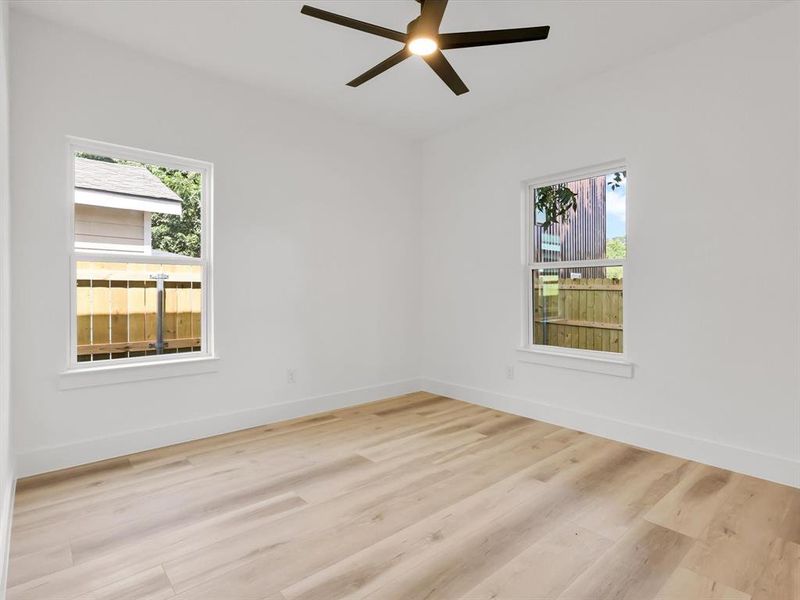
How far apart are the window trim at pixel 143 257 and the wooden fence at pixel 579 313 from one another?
2861 millimetres

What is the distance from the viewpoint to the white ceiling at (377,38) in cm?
273

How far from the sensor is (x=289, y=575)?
6.14 ft

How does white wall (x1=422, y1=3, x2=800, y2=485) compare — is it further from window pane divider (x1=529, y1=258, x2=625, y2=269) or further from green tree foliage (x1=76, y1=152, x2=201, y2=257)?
green tree foliage (x1=76, y1=152, x2=201, y2=257)

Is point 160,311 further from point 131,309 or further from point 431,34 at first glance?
point 431,34

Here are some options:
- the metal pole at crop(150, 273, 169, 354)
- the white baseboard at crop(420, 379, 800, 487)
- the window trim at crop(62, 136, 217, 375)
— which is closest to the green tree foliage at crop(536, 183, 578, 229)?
the white baseboard at crop(420, 379, 800, 487)

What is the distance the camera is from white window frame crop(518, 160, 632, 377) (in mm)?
3521

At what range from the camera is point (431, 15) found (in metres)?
2.11

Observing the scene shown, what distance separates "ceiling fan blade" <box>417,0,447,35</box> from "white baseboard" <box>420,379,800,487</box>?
302 cm

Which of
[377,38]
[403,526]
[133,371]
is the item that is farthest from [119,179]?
[403,526]

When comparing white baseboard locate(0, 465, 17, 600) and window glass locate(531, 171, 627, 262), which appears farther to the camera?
window glass locate(531, 171, 627, 262)

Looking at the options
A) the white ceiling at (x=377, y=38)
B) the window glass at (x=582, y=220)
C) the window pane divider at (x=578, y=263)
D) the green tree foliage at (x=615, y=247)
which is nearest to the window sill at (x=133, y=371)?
the white ceiling at (x=377, y=38)

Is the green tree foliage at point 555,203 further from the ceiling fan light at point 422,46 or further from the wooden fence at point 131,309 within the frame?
the wooden fence at point 131,309

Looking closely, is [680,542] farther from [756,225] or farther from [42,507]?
[42,507]

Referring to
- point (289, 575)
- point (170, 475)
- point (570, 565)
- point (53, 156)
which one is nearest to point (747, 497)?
point (570, 565)
